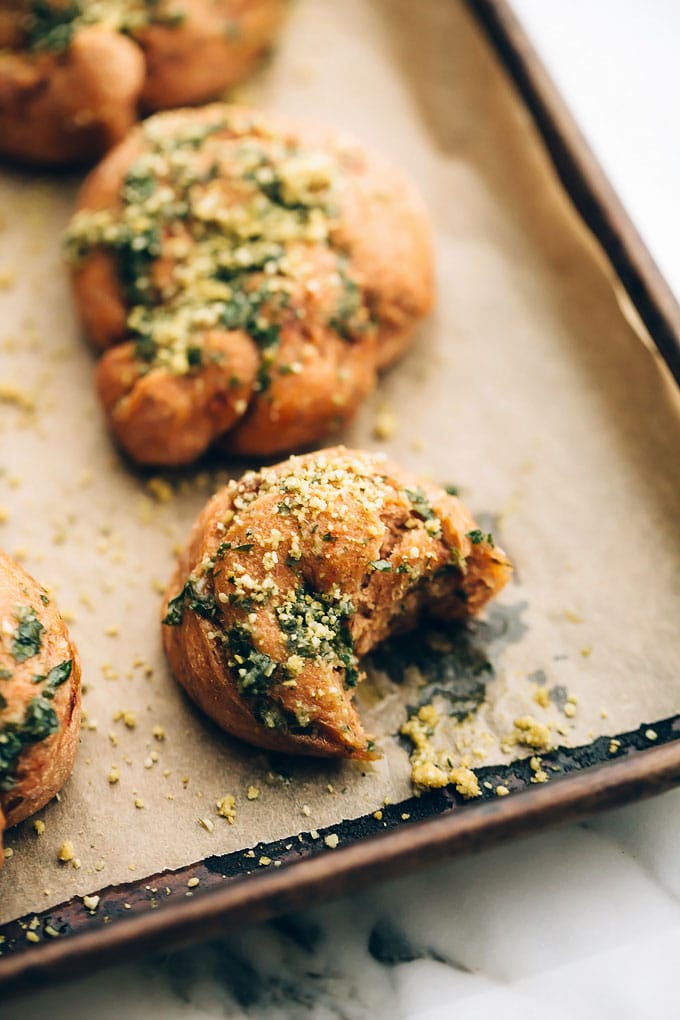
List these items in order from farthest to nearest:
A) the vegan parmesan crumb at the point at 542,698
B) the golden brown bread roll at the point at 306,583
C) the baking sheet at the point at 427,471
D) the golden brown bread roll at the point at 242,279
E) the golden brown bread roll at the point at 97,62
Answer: the golden brown bread roll at the point at 97,62 → the golden brown bread roll at the point at 242,279 → the vegan parmesan crumb at the point at 542,698 → the baking sheet at the point at 427,471 → the golden brown bread roll at the point at 306,583

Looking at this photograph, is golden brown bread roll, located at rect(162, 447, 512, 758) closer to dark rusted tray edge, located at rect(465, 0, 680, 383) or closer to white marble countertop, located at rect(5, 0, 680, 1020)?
white marble countertop, located at rect(5, 0, 680, 1020)

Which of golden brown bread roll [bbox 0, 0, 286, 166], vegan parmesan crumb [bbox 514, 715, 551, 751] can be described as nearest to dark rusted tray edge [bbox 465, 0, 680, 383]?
golden brown bread roll [bbox 0, 0, 286, 166]

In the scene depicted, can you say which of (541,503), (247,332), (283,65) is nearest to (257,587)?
(247,332)

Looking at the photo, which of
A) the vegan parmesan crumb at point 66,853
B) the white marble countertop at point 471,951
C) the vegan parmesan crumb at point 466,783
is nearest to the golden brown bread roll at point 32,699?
the vegan parmesan crumb at point 66,853

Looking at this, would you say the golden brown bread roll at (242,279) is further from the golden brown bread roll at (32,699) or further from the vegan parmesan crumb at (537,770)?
the vegan parmesan crumb at (537,770)

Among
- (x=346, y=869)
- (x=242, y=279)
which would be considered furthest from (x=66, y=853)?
(x=242, y=279)

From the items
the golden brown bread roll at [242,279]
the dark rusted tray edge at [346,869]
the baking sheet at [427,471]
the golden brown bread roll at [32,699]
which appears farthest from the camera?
the golden brown bread roll at [242,279]
